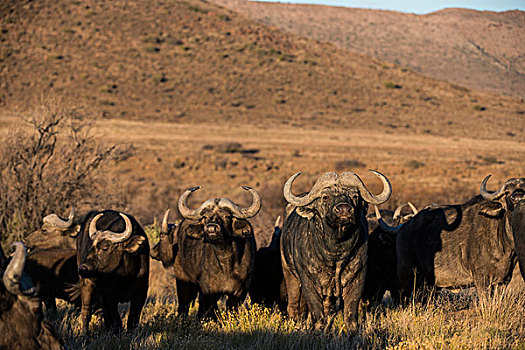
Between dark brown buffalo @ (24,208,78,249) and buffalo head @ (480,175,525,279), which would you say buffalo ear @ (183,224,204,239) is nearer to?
dark brown buffalo @ (24,208,78,249)

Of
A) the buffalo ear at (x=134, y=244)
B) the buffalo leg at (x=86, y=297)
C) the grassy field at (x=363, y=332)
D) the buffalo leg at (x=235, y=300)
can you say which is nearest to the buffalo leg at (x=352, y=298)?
the grassy field at (x=363, y=332)

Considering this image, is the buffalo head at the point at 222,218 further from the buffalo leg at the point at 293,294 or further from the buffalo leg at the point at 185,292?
the buffalo leg at the point at 185,292

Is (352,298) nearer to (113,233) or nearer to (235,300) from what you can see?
(235,300)

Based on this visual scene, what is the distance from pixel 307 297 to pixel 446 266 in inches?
81.1

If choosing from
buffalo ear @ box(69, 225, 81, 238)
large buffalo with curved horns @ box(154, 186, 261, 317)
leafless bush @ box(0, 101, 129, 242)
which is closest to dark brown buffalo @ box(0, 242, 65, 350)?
large buffalo with curved horns @ box(154, 186, 261, 317)

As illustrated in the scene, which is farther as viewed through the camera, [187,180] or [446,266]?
[187,180]

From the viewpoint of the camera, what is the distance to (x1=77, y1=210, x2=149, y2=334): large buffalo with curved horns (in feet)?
22.5

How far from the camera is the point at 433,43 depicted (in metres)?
117

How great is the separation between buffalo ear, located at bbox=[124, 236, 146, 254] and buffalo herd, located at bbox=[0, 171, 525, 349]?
16 millimetres

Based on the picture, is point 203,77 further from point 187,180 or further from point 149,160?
point 187,180

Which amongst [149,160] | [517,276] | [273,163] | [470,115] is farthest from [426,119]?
[517,276]

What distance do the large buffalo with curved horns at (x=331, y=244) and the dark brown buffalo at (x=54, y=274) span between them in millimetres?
3228

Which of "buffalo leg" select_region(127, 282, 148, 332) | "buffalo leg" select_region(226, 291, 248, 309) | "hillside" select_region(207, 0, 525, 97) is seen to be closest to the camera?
"buffalo leg" select_region(127, 282, 148, 332)

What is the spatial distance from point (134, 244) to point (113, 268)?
1.19ft
